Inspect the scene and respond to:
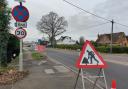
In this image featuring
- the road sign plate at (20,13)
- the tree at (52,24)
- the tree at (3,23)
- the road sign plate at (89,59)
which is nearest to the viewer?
the road sign plate at (89,59)

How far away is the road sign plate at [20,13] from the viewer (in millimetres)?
13808

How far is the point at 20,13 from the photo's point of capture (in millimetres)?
13984

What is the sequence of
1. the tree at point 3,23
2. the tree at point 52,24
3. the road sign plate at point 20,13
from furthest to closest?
the tree at point 52,24
the tree at point 3,23
the road sign plate at point 20,13

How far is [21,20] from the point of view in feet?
46.4

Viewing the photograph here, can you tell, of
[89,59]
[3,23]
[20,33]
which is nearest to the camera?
[89,59]

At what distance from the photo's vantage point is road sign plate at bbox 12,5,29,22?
1381cm

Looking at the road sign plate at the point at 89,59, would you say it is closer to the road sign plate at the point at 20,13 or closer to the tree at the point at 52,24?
the road sign plate at the point at 20,13

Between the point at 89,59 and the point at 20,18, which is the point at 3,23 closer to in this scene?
the point at 20,18

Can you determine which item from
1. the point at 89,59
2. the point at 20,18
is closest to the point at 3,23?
the point at 20,18

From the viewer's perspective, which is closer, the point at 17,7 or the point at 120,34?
the point at 17,7

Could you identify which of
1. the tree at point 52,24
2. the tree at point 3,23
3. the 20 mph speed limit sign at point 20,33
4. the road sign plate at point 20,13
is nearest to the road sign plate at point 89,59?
the 20 mph speed limit sign at point 20,33

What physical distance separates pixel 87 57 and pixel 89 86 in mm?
2240

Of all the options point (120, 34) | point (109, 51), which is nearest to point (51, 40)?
point (120, 34)

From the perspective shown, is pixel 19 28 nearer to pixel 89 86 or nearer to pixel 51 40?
pixel 89 86
